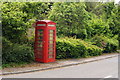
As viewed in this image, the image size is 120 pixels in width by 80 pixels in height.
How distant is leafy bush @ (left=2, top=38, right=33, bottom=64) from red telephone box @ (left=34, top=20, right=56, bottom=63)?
88 centimetres

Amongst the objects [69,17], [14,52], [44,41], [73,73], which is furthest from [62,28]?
[73,73]

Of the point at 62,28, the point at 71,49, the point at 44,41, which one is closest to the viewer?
the point at 44,41

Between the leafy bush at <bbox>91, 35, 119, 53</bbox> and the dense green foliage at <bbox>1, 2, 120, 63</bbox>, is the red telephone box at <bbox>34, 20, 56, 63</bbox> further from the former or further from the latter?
the leafy bush at <bbox>91, 35, 119, 53</bbox>

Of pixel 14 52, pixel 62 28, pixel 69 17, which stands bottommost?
pixel 14 52

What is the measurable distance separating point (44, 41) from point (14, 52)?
197cm

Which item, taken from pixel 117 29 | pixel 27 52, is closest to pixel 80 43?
pixel 27 52

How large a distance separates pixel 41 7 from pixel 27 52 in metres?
3.17

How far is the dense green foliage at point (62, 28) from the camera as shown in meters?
10.6

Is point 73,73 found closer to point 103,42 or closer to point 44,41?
point 44,41

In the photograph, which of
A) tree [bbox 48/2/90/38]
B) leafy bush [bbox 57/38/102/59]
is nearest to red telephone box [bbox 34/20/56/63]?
leafy bush [bbox 57/38/102/59]

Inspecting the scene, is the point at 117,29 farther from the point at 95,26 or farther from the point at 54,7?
the point at 54,7

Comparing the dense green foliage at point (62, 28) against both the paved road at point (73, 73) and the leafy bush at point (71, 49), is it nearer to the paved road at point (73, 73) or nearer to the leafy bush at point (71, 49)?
the leafy bush at point (71, 49)

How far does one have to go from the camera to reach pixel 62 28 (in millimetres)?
16516

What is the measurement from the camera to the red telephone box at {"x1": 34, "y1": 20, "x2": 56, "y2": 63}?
11742mm
